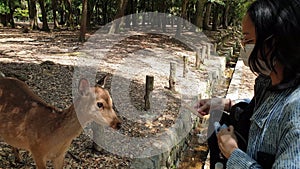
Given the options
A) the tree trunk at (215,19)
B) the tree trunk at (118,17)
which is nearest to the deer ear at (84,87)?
the tree trunk at (118,17)

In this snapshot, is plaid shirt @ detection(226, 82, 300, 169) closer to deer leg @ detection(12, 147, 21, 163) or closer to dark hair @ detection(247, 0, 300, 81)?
dark hair @ detection(247, 0, 300, 81)

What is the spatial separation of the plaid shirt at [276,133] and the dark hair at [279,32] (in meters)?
0.11

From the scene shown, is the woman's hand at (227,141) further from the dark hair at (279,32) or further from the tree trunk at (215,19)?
the tree trunk at (215,19)

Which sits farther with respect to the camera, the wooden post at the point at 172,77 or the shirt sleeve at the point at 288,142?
the wooden post at the point at 172,77

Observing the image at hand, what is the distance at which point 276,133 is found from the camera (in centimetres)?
118

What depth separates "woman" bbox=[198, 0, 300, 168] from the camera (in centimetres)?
111

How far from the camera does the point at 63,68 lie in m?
9.11

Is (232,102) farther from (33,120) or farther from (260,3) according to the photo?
(33,120)

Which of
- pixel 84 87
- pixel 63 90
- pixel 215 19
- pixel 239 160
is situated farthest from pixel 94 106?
pixel 215 19

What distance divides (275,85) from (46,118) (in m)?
3.01

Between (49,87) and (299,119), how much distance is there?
6.99 m

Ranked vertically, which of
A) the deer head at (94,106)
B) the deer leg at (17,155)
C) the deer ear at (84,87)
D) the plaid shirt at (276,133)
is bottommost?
the deer leg at (17,155)

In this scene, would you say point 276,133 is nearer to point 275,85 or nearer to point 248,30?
point 275,85

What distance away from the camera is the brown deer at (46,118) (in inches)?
134
